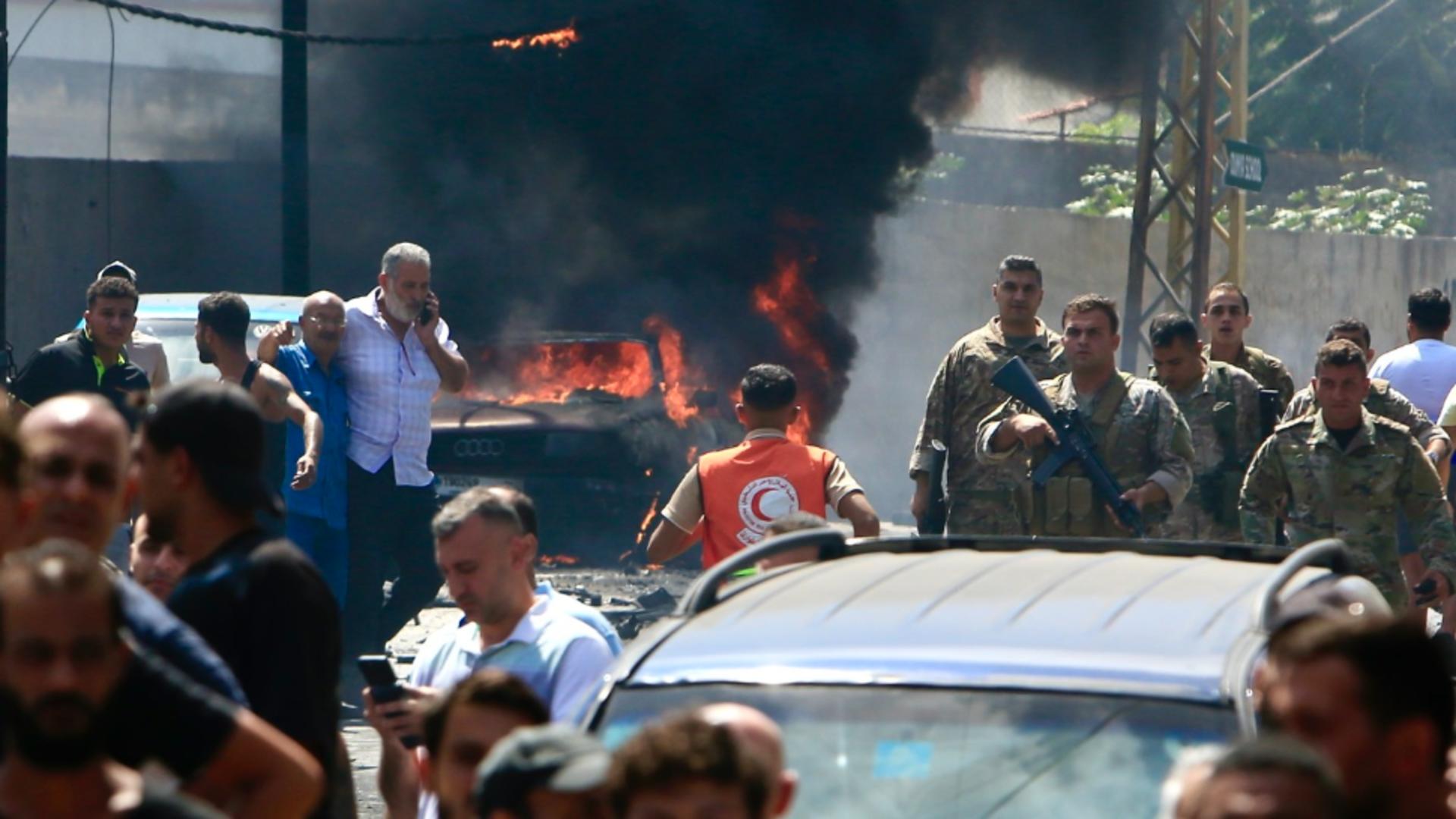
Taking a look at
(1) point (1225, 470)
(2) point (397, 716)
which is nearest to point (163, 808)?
(2) point (397, 716)

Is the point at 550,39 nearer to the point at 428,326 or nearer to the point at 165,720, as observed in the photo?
the point at 428,326

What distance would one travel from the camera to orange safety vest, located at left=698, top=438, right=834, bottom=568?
6.51m

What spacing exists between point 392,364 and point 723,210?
1076 centimetres

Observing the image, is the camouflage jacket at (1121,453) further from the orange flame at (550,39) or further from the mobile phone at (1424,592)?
the orange flame at (550,39)

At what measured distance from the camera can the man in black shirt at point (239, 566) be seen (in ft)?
11.2

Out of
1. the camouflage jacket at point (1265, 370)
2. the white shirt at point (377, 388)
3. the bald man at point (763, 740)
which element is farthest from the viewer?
the camouflage jacket at point (1265, 370)

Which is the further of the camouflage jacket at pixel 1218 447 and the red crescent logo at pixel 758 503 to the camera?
the camouflage jacket at pixel 1218 447

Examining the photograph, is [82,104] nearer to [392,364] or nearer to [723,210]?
[723,210]

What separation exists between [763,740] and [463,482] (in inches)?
331

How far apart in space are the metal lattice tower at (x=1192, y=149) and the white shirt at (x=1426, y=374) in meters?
7.24

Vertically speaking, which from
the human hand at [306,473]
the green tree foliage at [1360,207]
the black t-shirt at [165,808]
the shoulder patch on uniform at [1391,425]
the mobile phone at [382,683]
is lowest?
the mobile phone at [382,683]

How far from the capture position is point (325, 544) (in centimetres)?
820

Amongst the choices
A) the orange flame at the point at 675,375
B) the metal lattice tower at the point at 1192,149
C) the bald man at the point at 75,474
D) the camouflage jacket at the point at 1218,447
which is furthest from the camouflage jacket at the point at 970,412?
the metal lattice tower at the point at 1192,149

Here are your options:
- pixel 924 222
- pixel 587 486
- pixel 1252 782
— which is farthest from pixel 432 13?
pixel 1252 782
